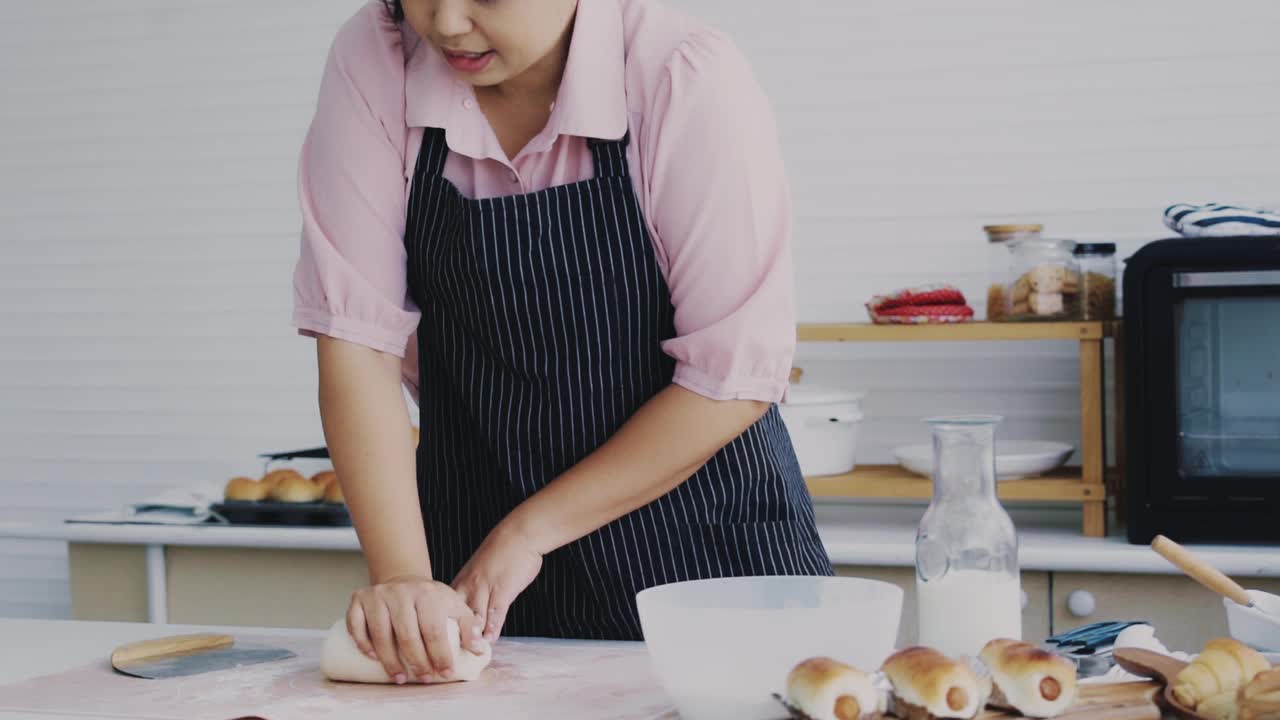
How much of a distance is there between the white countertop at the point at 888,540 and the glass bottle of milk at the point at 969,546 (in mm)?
1572

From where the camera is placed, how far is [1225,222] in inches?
104

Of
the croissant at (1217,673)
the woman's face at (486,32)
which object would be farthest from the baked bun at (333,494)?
the croissant at (1217,673)

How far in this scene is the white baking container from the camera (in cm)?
293

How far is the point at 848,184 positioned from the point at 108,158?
6.53ft

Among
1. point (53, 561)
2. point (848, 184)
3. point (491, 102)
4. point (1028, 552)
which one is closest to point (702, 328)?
point (491, 102)

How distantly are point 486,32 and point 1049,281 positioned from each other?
1.73 m

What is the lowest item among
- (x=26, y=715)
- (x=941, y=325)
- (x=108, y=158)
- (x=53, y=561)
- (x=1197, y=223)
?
(x=53, y=561)

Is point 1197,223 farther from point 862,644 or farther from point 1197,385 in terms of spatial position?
point 862,644

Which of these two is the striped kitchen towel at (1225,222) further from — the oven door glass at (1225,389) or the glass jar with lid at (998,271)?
the glass jar with lid at (998,271)

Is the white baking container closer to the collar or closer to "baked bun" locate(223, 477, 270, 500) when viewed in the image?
"baked bun" locate(223, 477, 270, 500)

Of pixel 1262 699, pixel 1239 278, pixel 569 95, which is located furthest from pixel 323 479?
pixel 1262 699

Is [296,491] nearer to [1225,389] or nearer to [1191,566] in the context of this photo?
[1225,389]

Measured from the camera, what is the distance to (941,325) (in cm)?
288

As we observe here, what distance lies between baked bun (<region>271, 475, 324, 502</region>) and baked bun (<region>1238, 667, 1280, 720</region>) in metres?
2.38
